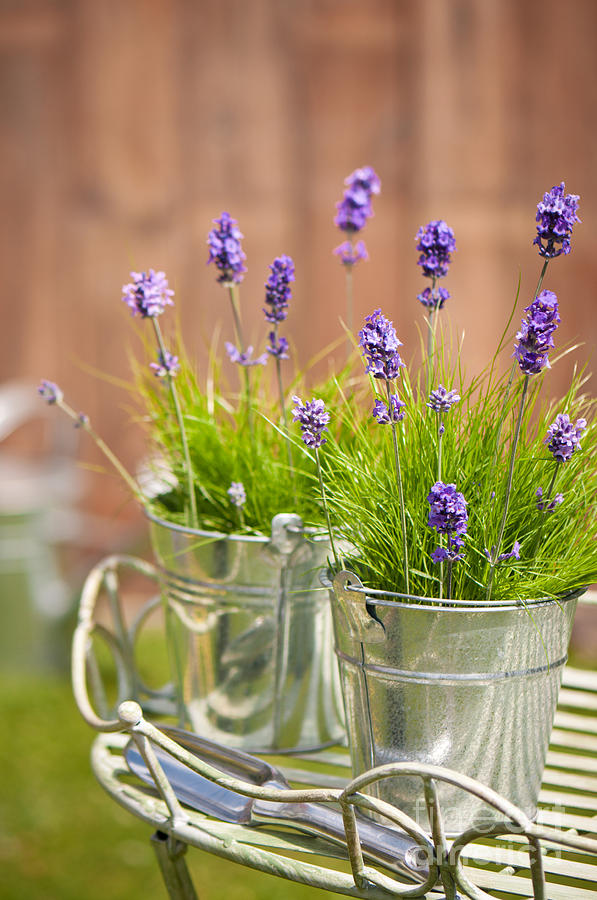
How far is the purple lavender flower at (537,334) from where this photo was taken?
0.70 m

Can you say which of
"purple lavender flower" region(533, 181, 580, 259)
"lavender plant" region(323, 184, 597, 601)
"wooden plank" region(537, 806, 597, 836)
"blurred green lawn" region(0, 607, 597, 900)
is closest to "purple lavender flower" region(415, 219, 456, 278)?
"lavender plant" region(323, 184, 597, 601)

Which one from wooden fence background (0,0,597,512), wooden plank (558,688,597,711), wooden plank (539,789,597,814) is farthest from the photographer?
wooden fence background (0,0,597,512)

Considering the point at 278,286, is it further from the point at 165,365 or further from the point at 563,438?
the point at 563,438

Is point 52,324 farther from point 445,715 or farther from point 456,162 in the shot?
point 445,715

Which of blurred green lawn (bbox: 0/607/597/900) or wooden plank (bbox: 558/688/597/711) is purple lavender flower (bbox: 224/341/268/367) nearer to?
wooden plank (bbox: 558/688/597/711)

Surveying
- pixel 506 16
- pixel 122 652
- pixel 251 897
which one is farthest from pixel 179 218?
pixel 122 652

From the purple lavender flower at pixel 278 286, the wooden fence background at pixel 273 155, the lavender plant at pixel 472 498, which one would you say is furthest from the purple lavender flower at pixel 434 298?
the wooden fence background at pixel 273 155

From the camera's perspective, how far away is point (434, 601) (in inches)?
29.0

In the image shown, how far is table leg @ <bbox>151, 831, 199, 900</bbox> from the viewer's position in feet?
2.84

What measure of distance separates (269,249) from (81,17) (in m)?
0.98

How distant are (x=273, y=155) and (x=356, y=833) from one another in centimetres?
274

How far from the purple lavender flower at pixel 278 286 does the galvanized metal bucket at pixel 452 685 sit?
0.29 m

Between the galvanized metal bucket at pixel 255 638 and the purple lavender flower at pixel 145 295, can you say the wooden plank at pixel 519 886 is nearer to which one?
the galvanized metal bucket at pixel 255 638

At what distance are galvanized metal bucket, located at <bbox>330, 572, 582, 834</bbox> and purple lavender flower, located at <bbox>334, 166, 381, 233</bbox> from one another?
426 millimetres
